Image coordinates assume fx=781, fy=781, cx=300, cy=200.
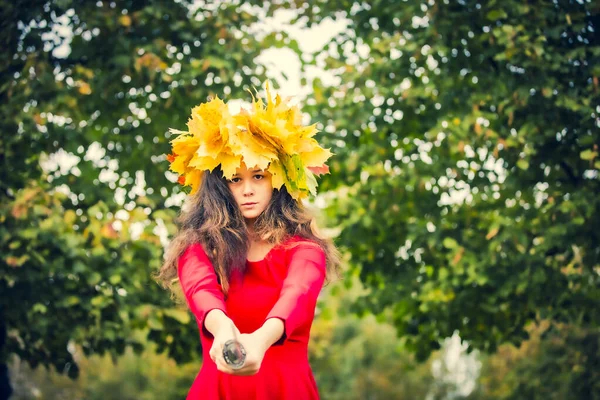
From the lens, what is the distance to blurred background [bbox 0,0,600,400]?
6.70 metres

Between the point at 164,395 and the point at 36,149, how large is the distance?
1588cm

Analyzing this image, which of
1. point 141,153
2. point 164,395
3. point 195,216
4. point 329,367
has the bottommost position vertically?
point 329,367

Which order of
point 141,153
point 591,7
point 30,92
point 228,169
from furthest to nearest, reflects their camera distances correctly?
1. point 141,153
2. point 30,92
3. point 591,7
4. point 228,169

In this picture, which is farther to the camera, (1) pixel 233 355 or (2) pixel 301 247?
A: (2) pixel 301 247

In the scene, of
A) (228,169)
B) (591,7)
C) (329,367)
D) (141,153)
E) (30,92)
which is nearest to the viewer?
(228,169)

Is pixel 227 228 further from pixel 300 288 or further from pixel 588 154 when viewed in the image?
pixel 588 154

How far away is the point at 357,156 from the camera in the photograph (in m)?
7.29

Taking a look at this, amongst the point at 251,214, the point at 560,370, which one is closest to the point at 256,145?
the point at 251,214

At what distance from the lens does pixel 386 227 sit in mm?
7668

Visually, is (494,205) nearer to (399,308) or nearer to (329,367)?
(399,308)

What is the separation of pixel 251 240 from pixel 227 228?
0.12 metres

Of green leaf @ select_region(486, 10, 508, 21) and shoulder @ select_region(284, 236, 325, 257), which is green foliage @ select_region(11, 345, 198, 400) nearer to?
green leaf @ select_region(486, 10, 508, 21)

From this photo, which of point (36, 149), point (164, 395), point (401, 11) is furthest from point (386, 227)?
point (164, 395)

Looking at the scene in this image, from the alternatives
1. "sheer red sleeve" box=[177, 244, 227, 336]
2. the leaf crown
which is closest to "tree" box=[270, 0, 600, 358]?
the leaf crown
